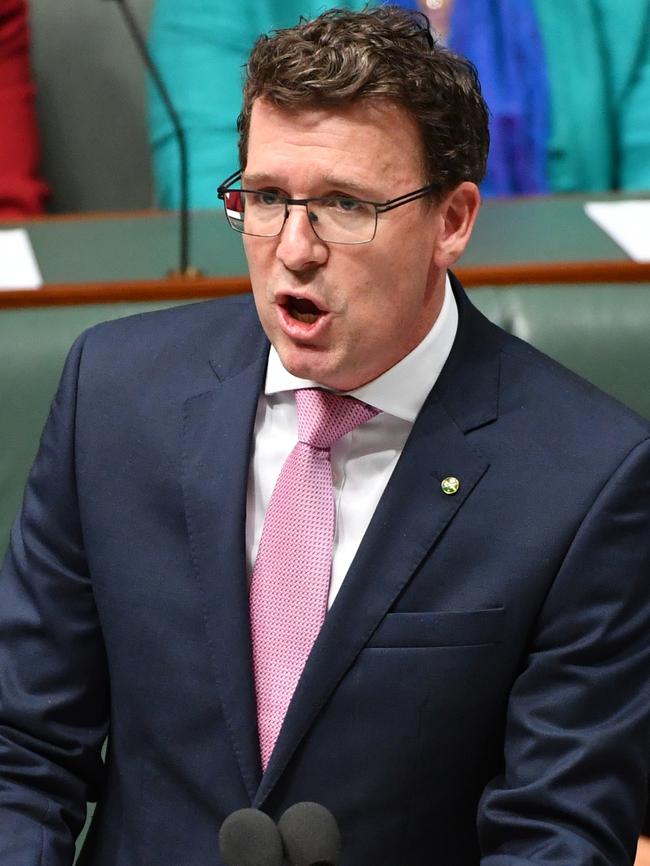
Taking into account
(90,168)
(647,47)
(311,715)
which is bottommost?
(90,168)

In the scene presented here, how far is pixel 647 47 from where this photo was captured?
2061mm

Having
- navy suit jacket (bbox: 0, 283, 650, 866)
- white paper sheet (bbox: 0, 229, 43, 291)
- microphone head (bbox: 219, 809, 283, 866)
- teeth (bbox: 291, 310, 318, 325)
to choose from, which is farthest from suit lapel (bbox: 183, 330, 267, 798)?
white paper sheet (bbox: 0, 229, 43, 291)

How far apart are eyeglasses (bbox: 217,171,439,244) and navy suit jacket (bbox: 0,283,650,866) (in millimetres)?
144

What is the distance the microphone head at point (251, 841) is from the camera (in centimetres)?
72

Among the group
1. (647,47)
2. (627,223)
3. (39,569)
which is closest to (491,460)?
(39,569)

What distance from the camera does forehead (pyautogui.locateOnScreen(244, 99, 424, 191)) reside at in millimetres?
942

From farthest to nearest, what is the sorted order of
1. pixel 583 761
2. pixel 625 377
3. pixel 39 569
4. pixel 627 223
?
pixel 627 223 < pixel 625 377 < pixel 39 569 < pixel 583 761

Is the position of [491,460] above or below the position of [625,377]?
above

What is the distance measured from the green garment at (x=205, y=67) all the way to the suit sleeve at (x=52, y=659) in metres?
0.94

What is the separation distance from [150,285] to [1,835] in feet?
2.03

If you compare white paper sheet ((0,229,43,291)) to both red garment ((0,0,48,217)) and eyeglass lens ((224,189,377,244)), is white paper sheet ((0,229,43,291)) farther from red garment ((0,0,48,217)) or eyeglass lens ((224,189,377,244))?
eyeglass lens ((224,189,377,244))

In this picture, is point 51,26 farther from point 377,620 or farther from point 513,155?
point 377,620

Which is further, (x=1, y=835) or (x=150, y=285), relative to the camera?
(x=150, y=285)

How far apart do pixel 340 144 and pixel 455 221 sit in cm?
13
